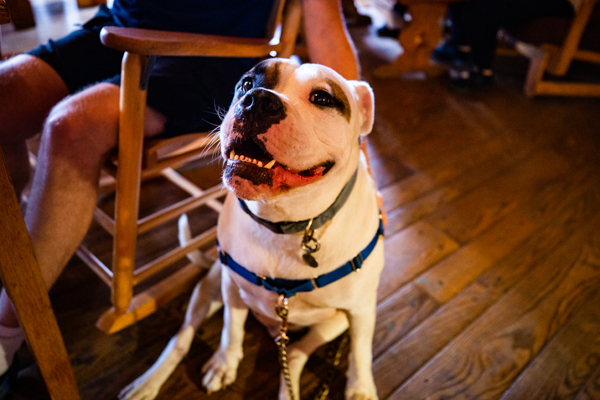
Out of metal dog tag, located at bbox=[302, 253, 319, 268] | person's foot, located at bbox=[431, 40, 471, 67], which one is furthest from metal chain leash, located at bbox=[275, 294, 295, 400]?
person's foot, located at bbox=[431, 40, 471, 67]

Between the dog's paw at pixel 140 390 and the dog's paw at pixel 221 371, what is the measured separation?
139 millimetres

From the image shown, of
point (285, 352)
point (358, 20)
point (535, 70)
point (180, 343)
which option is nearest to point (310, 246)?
point (285, 352)

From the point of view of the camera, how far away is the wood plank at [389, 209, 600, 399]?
124 centimetres

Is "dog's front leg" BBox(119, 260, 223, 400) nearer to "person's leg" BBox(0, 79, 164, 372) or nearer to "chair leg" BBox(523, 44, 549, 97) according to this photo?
"person's leg" BBox(0, 79, 164, 372)

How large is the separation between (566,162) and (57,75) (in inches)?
107

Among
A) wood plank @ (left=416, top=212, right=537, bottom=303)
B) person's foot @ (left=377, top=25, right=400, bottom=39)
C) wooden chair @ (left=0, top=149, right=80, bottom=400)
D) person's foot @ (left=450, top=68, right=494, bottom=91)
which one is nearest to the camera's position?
→ wooden chair @ (left=0, top=149, right=80, bottom=400)

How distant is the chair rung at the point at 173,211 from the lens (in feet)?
4.18

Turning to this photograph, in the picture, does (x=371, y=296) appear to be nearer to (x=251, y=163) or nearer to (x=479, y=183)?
(x=251, y=163)

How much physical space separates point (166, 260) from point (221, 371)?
1.33ft

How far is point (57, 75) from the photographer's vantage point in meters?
1.17

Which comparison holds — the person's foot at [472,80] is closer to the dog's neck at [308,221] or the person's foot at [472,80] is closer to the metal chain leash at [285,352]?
the metal chain leash at [285,352]

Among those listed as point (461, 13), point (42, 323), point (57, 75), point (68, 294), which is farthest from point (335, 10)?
point (461, 13)

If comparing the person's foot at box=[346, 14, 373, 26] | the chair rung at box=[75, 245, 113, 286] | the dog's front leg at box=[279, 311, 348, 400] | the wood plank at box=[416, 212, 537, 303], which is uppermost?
the chair rung at box=[75, 245, 113, 286]

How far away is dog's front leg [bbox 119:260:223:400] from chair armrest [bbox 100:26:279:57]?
2.16 feet
